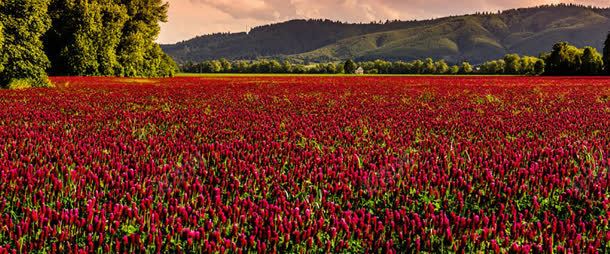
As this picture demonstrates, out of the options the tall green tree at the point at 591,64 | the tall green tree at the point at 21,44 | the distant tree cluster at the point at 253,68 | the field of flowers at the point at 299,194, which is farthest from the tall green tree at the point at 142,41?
the distant tree cluster at the point at 253,68

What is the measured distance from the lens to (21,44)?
28156 mm

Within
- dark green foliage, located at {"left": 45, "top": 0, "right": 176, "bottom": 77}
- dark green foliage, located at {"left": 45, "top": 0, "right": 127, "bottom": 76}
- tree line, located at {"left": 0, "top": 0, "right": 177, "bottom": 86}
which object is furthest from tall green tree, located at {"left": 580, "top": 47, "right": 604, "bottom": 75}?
dark green foliage, located at {"left": 45, "top": 0, "right": 127, "bottom": 76}

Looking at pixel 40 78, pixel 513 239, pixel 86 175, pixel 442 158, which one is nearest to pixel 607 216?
pixel 513 239

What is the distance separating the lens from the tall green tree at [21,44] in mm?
27219

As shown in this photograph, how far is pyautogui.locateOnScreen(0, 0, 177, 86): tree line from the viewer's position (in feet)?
90.8

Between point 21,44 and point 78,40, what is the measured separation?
22289 mm

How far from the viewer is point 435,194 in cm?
500

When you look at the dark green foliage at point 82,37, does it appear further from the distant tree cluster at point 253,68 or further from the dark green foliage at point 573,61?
the distant tree cluster at point 253,68

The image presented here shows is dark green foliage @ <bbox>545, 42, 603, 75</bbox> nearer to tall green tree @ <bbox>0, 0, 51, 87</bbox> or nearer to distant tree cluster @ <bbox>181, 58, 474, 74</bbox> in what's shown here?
distant tree cluster @ <bbox>181, 58, 474, 74</bbox>

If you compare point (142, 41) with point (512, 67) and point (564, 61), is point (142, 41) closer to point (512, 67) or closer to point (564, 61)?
point (564, 61)

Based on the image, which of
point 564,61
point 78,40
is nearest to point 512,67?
point 564,61

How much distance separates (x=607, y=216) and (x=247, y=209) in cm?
312

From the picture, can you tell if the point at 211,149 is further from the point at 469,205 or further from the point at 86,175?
the point at 469,205

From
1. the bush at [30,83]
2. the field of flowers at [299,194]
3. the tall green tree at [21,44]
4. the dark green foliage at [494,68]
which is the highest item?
the tall green tree at [21,44]
